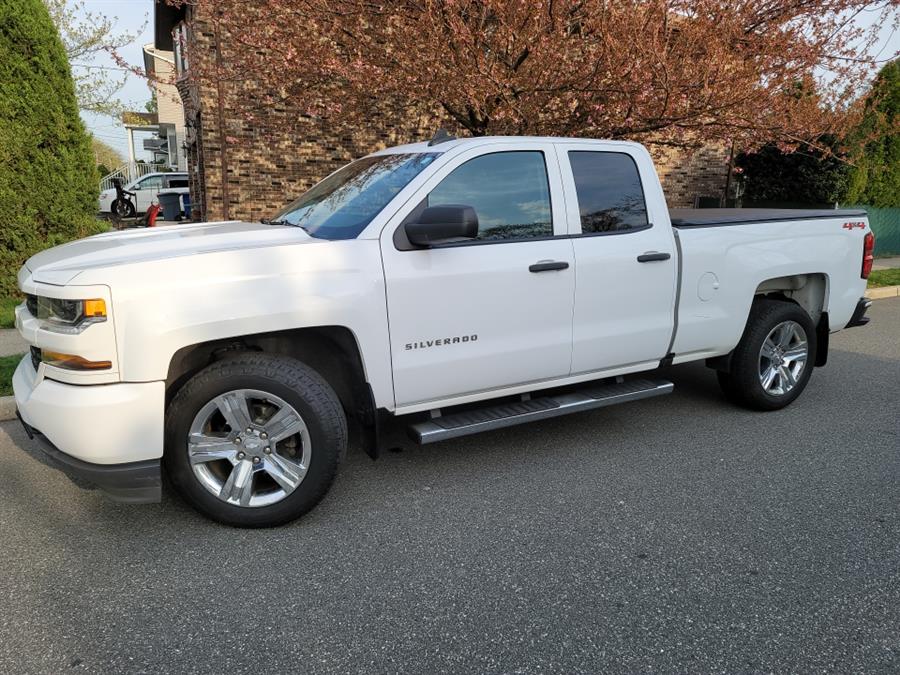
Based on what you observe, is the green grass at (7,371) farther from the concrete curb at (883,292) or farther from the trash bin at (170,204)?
the trash bin at (170,204)

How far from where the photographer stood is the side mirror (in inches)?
132

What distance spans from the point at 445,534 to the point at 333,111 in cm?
607

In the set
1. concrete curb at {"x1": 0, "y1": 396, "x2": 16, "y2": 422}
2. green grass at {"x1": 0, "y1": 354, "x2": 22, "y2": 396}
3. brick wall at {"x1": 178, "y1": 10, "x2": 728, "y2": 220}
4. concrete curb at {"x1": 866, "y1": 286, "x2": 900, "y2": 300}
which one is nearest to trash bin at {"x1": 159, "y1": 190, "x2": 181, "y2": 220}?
brick wall at {"x1": 178, "y1": 10, "x2": 728, "y2": 220}

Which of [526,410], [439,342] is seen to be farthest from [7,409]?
[526,410]

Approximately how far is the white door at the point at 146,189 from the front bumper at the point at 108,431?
24.0 m

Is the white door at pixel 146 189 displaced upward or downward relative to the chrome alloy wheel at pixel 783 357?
upward

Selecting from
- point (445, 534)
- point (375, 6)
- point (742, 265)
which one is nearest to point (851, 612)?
point (445, 534)

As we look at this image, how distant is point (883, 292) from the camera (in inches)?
441

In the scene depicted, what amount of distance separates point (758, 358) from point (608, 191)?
1806 millimetres

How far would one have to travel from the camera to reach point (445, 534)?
133 inches

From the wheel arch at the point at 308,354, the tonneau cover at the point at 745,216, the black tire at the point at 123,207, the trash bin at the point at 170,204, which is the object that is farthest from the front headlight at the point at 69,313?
the black tire at the point at 123,207

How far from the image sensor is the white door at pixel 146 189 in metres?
24.8

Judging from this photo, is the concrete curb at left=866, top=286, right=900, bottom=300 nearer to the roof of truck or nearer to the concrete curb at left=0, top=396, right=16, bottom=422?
the roof of truck

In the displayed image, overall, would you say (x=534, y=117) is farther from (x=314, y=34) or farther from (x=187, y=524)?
(x=187, y=524)
